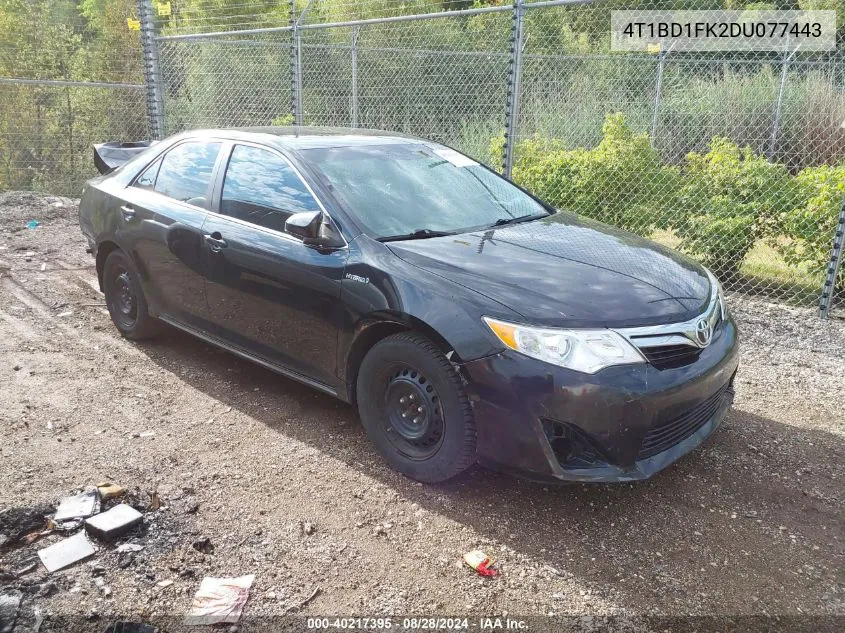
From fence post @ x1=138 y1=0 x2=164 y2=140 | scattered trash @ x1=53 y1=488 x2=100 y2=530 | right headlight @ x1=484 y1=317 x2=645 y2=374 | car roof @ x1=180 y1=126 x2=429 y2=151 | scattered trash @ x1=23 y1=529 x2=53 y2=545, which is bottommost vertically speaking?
scattered trash @ x1=23 y1=529 x2=53 y2=545

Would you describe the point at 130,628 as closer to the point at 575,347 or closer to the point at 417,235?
the point at 575,347

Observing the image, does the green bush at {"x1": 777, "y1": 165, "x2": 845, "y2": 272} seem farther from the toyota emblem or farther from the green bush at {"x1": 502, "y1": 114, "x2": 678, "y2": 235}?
→ the toyota emblem

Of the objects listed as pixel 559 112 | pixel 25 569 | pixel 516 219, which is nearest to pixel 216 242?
pixel 516 219

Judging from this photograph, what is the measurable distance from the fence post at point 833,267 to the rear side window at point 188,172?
4882 millimetres

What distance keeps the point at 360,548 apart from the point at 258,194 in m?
2.07

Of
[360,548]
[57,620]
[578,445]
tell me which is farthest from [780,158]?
[57,620]

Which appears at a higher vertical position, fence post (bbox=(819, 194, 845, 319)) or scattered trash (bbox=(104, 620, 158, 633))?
fence post (bbox=(819, 194, 845, 319))

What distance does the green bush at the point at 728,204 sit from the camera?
6.51 m

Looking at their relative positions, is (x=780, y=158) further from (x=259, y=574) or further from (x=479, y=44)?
(x=259, y=574)

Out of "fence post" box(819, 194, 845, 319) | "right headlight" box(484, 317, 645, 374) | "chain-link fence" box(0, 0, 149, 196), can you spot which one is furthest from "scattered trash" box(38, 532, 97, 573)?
"chain-link fence" box(0, 0, 149, 196)

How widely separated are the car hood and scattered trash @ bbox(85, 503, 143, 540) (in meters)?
1.64

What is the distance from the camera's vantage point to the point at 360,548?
9.43 feet

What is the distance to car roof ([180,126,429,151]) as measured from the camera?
4062mm

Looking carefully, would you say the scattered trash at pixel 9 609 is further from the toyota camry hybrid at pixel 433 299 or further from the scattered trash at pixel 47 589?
the toyota camry hybrid at pixel 433 299
